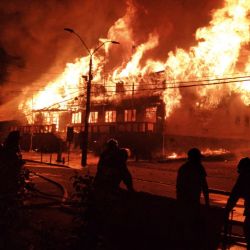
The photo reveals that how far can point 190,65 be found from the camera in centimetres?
3847

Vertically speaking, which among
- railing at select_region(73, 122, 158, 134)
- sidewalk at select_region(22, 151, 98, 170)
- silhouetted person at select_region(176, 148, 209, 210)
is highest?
railing at select_region(73, 122, 158, 134)

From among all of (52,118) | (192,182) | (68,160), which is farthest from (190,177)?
(52,118)

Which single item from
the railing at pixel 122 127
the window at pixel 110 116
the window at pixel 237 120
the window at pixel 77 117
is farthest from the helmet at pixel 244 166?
the window at pixel 77 117

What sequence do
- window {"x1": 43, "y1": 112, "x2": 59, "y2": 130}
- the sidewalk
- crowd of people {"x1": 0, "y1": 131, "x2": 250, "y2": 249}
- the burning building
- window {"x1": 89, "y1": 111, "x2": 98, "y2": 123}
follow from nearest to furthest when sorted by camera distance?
crowd of people {"x1": 0, "y1": 131, "x2": 250, "y2": 249}, the sidewalk, the burning building, window {"x1": 89, "y1": 111, "x2": 98, "y2": 123}, window {"x1": 43, "y1": 112, "x2": 59, "y2": 130}

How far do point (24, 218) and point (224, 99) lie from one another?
39917mm

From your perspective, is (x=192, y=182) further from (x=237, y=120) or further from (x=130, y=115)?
(x=237, y=120)

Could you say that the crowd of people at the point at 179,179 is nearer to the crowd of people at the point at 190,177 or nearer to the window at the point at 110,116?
the crowd of people at the point at 190,177

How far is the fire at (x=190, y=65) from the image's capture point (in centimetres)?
3206

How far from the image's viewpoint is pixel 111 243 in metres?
5.34

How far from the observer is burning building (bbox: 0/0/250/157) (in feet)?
113

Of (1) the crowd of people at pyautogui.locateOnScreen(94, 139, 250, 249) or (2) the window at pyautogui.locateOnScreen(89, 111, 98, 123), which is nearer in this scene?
(1) the crowd of people at pyautogui.locateOnScreen(94, 139, 250, 249)

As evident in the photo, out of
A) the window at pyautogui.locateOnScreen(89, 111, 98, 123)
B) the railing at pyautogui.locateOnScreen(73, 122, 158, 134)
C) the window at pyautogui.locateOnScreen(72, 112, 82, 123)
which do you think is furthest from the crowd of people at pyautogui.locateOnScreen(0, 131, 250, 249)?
the window at pyautogui.locateOnScreen(72, 112, 82, 123)

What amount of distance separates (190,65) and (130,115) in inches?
444

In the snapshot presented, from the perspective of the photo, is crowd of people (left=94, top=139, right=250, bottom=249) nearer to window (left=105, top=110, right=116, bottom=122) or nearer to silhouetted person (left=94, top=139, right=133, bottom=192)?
silhouetted person (left=94, top=139, right=133, bottom=192)
